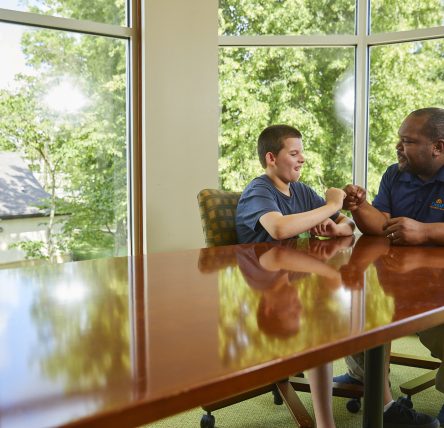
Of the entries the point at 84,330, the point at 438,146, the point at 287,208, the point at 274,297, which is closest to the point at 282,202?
the point at 287,208

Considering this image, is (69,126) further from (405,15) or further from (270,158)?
(405,15)

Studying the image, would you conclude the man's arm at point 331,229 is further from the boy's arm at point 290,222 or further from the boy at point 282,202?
the boy's arm at point 290,222

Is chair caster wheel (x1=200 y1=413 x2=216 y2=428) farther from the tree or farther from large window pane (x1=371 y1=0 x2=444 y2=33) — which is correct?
large window pane (x1=371 y1=0 x2=444 y2=33)

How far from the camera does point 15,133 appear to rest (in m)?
3.42

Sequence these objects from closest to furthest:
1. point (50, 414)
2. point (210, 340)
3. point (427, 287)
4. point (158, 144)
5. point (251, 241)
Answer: point (50, 414)
point (210, 340)
point (427, 287)
point (251, 241)
point (158, 144)

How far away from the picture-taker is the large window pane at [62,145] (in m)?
3.42

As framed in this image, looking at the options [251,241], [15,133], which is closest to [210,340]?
[251,241]

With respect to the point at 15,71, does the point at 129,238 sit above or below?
below

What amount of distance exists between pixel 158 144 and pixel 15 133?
0.84 m

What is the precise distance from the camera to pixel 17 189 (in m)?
3.46

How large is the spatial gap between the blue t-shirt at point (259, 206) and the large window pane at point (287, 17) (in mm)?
1992

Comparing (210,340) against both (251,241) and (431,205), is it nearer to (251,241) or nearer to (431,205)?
(251,241)

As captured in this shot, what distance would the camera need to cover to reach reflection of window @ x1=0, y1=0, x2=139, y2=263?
3.42 m

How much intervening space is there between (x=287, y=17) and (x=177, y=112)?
3.57ft
